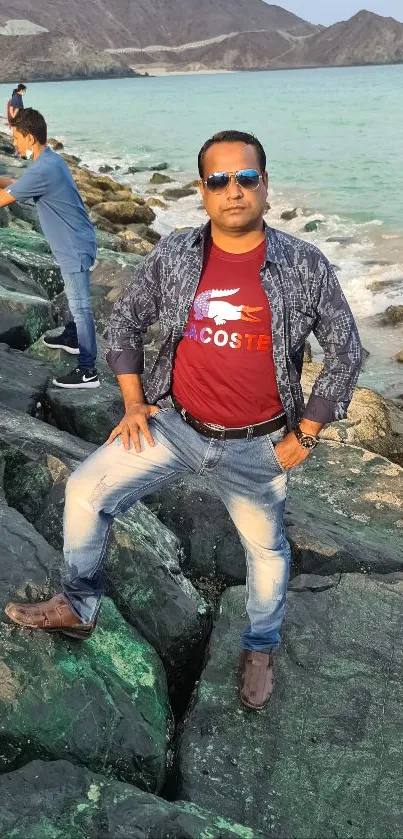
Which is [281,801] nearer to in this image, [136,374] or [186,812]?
[186,812]

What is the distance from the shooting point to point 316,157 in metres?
42.0

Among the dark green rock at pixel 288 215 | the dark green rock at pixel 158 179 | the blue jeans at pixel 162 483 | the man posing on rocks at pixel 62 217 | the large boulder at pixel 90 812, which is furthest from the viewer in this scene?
the dark green rock at pixel 158 179

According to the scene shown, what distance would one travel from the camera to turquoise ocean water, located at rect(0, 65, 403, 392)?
19.0 m

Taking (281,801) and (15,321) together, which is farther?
(15,321)

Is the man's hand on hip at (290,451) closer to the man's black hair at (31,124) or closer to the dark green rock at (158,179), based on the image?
the man's black hair at (31,124)

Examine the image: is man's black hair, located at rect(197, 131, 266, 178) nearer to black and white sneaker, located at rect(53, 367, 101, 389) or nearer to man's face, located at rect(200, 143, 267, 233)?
man's face, located at rect(200, 143, 267, 233)

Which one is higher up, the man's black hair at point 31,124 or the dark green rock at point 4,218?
the man's black hair at point 31,124

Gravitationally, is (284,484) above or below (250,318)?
below

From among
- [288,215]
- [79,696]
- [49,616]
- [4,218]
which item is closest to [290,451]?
[49,616]

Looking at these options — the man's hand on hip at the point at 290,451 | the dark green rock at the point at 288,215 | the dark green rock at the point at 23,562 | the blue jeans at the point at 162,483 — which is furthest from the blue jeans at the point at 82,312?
the dark green rock at the point at 288,215

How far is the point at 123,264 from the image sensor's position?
36.3 feet

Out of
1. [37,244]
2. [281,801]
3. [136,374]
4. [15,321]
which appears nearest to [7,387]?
[15,321]

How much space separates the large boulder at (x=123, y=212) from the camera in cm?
2112

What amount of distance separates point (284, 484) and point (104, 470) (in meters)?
0.78
